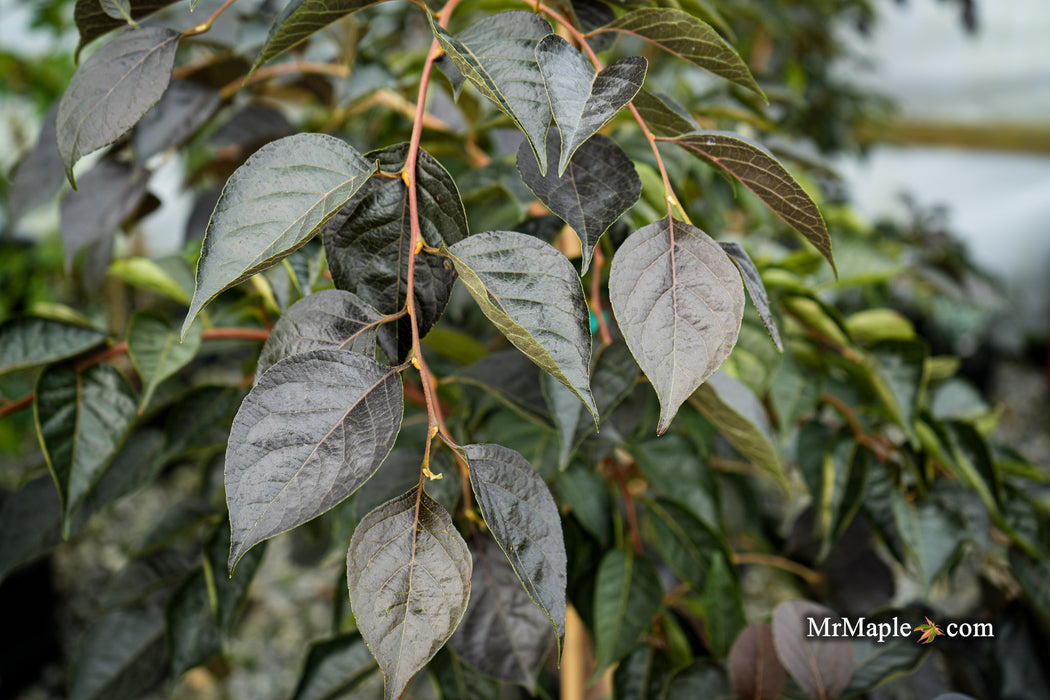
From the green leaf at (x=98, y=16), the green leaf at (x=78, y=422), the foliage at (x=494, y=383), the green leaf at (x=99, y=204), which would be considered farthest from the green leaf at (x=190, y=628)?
the green leaf at (x=98, y=16)

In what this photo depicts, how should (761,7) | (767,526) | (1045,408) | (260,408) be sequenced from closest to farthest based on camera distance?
(260,408), (767,526), (761,7), (1045,408)

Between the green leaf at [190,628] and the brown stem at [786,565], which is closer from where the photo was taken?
the green leaf at [190,628]

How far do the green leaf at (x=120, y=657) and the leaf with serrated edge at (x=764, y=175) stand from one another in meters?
0.49

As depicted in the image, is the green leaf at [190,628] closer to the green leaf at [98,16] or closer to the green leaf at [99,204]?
the green leaf at [99,204]

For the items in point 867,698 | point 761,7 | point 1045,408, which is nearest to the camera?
point 867,698

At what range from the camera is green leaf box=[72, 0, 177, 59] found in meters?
0.33

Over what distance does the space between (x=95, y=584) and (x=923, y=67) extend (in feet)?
10.1

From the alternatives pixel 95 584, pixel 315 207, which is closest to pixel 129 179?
pixel 315 207

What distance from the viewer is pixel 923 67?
2586mm

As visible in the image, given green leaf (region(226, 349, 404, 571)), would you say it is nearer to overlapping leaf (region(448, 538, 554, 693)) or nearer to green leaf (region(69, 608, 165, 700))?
overlapping leaf (region(448, 538, 554, 693))

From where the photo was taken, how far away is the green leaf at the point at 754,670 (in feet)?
1.24

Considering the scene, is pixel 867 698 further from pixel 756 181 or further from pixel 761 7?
pixel 761 7

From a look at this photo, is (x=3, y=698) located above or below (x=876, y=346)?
below

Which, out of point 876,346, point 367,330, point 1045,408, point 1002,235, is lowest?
point 1045,408
